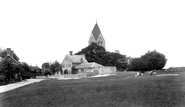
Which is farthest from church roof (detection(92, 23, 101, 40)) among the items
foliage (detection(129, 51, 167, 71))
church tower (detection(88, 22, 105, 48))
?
foliage (detection(129, 51, 167, 71))

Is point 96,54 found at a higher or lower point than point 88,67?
higher

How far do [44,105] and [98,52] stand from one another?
237ft

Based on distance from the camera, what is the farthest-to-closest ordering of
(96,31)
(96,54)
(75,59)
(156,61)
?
(96,31)
(96,54)
(75,59)
(156,61)

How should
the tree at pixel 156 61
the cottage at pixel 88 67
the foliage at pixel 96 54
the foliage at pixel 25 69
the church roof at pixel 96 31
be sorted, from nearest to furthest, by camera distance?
the foliage at pixel 25 69 → the cottage at pixel 88 67 → the tree at pixel 156 61 → the foliage at pixel 96 54 → the church roof at pixel 96 31

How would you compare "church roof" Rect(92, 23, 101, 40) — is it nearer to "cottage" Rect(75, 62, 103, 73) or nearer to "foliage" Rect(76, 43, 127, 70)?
"foliage" Rect(76, 43, 127, 70)

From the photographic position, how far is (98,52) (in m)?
85.9

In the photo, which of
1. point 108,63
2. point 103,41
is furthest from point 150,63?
point 103,41

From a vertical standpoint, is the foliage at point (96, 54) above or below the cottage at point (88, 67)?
above

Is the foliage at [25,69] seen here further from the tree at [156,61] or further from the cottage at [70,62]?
the tree at [156,61]

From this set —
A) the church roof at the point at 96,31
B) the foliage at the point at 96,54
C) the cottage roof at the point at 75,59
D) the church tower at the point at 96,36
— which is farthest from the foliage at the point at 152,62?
the church roof at the point at 96,31

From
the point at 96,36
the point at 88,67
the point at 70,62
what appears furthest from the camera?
the point at 96,36

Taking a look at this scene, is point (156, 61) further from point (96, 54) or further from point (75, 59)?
point (75, 59)

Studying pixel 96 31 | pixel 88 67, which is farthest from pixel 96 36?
pixel 88 67

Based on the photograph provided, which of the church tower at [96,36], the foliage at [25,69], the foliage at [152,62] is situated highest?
the church tower at [96,36]
